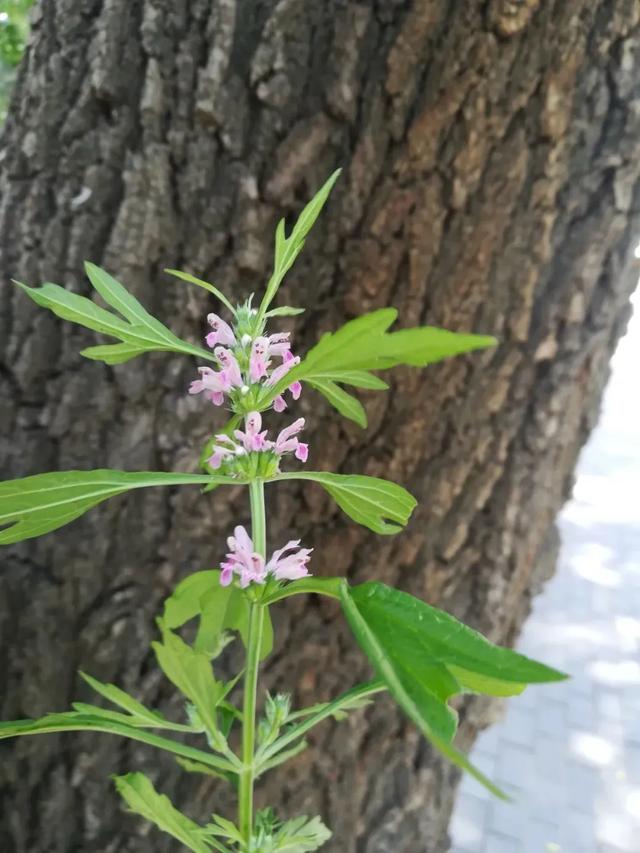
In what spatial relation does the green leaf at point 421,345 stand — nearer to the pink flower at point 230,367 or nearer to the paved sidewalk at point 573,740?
the pink flower at point 230,367

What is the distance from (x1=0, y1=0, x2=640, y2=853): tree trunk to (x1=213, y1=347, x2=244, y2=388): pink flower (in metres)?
0.34

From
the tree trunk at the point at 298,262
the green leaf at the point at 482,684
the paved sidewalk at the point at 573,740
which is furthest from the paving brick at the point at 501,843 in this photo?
the green leaf at the point at 482,684

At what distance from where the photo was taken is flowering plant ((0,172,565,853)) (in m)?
0.16

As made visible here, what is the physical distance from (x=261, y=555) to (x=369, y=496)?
0.04m

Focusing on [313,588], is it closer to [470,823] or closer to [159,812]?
[159,812]

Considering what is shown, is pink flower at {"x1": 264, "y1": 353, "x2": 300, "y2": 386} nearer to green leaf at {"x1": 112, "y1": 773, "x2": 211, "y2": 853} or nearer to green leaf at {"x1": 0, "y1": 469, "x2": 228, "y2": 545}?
green leaf at {"x1": 0, "y1": 469, "x2": 228, "y2": 545}

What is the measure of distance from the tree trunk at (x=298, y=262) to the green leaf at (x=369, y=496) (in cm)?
35

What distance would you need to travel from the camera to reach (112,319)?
0.22 m

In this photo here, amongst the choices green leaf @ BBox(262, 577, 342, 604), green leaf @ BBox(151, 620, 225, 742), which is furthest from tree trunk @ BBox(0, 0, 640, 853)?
green leaf @ BBox(262, 577, 342, 604)

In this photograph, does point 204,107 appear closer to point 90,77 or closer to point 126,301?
point 90,77

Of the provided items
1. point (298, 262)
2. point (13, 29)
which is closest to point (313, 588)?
point (298, 262)

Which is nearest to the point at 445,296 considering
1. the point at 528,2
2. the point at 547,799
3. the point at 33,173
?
the point at 528,2

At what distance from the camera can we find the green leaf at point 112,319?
0.70 feet

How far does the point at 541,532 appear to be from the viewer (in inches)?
28.9
